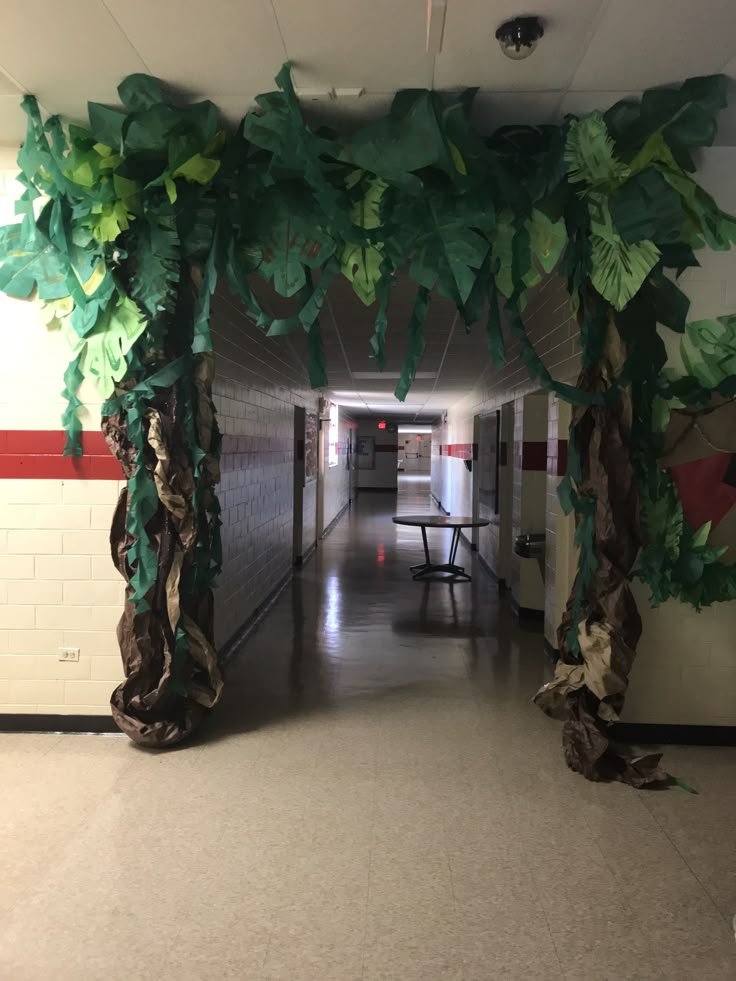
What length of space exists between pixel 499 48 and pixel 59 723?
341cm

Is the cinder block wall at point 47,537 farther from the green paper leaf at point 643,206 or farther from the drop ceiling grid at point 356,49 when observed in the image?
the green paper leaf at point 643,206

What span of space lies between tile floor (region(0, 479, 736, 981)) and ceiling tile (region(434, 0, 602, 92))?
2.75m

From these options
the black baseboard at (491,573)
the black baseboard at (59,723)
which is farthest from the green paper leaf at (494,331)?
the black baseboard at (491,573)

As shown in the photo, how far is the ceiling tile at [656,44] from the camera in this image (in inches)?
90.6

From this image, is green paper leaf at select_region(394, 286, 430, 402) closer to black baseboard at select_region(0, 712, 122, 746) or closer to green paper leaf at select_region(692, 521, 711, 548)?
green paper leaf at select_region(692, 521, 711, 548)

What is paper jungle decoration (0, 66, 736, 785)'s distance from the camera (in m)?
2.93

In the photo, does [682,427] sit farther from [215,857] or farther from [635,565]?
[215,857]

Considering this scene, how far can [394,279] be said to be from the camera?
3164 mm

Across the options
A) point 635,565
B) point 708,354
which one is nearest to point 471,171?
point 708,354

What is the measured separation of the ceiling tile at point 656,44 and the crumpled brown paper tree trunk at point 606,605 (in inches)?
37.8

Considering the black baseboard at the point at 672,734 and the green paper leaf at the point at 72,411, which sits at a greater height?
the green paper leaf at the point at 72,411

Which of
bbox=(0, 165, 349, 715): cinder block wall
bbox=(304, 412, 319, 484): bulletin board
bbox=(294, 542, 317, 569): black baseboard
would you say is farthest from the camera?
bbox=(304, 412, 319, 484): bulletin board

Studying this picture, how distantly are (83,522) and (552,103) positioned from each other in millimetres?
2733

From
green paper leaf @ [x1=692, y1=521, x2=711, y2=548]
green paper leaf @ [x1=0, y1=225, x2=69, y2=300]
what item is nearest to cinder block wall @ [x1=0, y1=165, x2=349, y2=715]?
green paper leaf @ [x1=0, y1=225, x2=69, y2=300]
